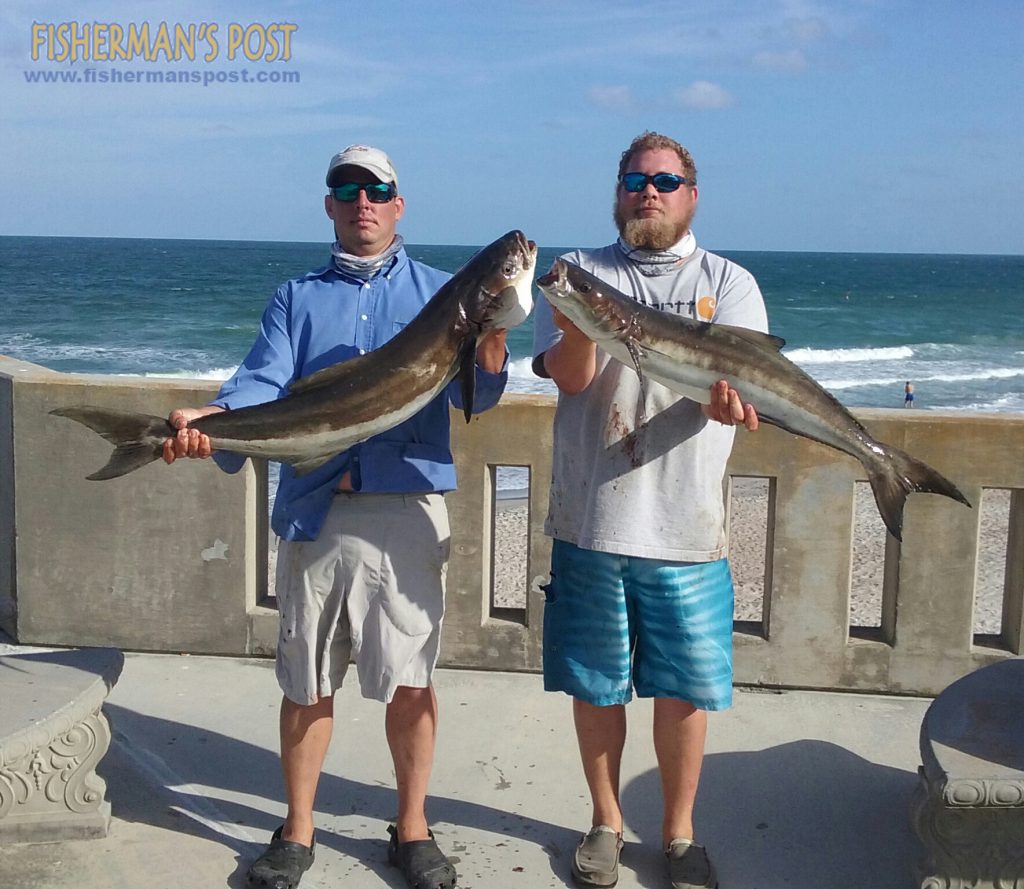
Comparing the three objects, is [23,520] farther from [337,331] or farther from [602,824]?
[602,824]

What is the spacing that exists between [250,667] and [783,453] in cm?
250

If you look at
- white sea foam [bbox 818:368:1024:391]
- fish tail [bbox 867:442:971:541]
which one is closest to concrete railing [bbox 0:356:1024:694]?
fish tail [bbox 867:442:971:541]

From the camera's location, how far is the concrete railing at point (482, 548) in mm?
5027

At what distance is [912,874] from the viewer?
368 centimetres

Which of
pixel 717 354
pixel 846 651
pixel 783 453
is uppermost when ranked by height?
pixel 717 354

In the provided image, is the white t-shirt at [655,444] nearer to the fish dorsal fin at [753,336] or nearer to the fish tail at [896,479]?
the fish dorsal fin at [753,336]

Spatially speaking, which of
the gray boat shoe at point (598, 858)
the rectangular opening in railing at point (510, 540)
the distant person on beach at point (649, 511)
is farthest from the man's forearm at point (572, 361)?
the rectangular opening in railing at point (510, 540)

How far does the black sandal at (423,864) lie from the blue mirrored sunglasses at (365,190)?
1975 millimetres

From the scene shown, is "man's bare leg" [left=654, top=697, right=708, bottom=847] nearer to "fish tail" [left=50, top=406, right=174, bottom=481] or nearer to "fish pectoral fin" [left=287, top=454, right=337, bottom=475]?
"fish pectoral fin" [left=287, top=454, right=337, bottom=475]

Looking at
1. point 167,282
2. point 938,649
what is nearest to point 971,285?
point 167,282

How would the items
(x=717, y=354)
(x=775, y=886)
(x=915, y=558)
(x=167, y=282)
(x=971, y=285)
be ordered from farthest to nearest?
1. (x=971, y=285)
2. (x=167, y=282)
3. (x=915, y=558)
4. (x=775, y=886)
5. (x=717, y=354)

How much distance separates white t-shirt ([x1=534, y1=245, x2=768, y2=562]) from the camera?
362 cm

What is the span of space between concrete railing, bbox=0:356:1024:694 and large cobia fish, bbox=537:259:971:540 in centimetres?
131

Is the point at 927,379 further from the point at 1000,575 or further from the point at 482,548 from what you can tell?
the point at 482,548
